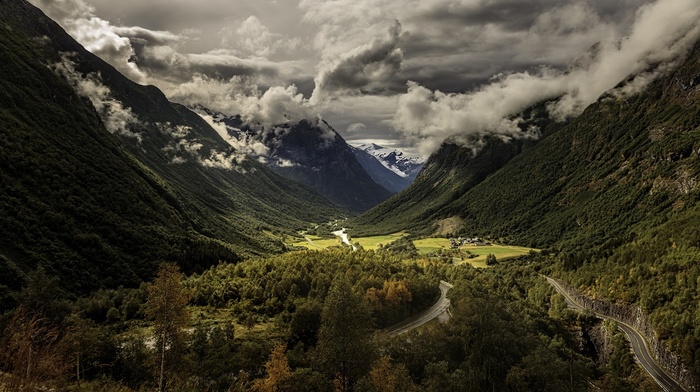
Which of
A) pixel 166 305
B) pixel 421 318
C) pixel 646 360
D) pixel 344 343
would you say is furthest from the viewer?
pixel 421 318

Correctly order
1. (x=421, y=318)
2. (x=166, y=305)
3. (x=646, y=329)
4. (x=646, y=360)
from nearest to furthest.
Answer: (x=166, y=305), (x=646, y=360), (x=421, y=318), (x=646, y=329)

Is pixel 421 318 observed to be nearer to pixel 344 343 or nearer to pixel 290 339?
pixel 290 339

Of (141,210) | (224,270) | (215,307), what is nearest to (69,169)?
(141,210)

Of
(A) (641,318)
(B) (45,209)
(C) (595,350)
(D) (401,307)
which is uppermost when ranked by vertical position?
(B) (45,209)

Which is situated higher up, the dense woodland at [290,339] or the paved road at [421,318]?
Answer: the dense woodland at [290,339]

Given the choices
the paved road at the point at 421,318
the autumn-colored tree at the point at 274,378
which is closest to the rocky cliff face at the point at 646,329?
the paved road at the point at 421,318

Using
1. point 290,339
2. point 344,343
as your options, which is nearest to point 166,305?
point 344,343

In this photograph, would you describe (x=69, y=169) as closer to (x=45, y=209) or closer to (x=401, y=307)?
(x=45, y=209)

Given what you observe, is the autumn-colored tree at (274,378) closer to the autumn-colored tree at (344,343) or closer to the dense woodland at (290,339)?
the dense woodland at (290,339)
